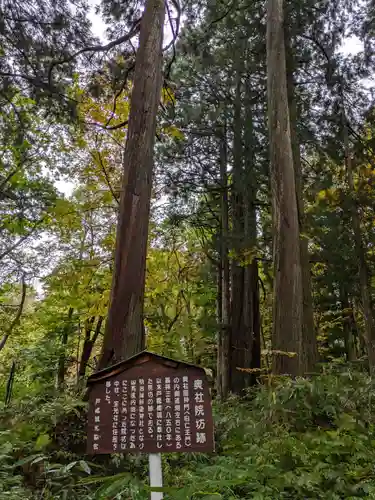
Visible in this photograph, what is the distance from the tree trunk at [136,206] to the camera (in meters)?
3.77

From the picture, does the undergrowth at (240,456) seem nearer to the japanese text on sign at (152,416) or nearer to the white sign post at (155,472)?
the white sign post at (155,472)

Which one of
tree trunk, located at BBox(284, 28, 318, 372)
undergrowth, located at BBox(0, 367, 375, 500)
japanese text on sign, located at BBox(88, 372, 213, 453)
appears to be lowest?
undergrowth, located at BBox(0, 367, 375, 500)

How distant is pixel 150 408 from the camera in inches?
101

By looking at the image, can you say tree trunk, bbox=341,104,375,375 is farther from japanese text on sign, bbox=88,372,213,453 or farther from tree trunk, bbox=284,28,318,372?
japanese text on sign, bbox=88,372,213,453

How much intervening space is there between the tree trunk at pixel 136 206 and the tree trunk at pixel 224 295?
4363mm

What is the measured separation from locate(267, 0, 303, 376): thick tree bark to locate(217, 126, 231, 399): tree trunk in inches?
118

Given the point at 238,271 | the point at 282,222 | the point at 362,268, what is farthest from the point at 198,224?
the point at 282,222

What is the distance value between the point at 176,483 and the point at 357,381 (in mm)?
2437

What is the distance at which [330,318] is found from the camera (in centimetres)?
1538

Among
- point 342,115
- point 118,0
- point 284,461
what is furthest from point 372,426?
point 342,115

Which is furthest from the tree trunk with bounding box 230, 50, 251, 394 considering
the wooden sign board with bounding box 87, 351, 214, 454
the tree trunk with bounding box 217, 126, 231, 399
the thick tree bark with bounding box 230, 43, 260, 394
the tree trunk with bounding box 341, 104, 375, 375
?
the wooden sign board with bounding box 87, 351, 214, 454

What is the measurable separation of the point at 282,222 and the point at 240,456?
3389 millimetres

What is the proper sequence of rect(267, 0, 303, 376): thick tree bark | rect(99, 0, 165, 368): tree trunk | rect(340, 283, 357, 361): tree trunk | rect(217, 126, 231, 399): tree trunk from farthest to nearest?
rect(340, 283, 357, 361): tree trunk → rect(217, 126, 231, 399): tree trunk → rect(267, 0, 303, 376): thick tree bark → rect(99, 0, 165, 368): tree trunk

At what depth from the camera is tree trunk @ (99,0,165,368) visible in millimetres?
3772
